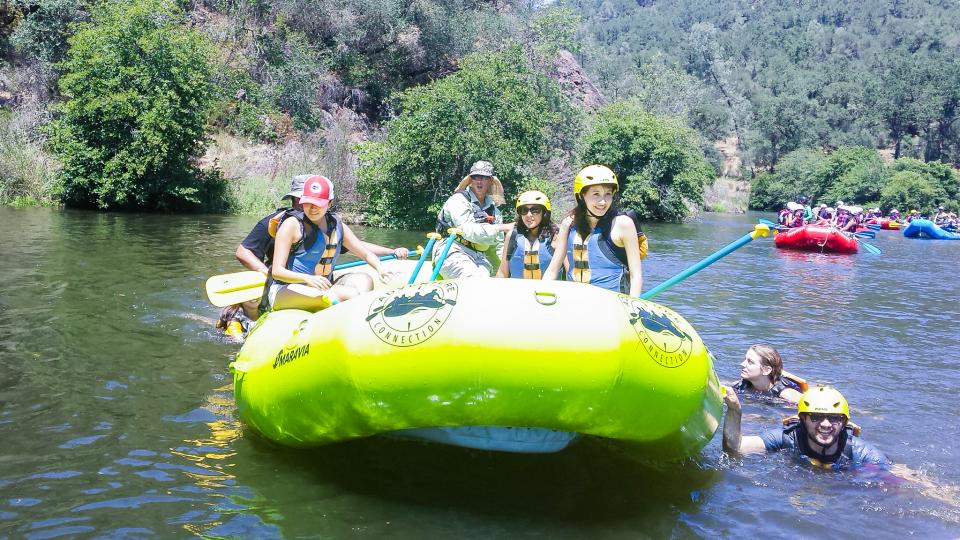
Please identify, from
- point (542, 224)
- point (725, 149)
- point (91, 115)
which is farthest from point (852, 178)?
point (542, 224)

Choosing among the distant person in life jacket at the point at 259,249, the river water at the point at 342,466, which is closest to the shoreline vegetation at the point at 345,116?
the river water at the point at 342,466

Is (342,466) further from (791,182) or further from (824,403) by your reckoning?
(791,182)

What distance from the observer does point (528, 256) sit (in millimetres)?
6512

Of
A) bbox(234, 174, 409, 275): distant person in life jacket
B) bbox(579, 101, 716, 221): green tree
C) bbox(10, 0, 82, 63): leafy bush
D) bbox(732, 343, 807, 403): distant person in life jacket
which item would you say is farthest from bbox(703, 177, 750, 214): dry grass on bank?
bbox(234, 174, 409, 275): distant person in life jacket

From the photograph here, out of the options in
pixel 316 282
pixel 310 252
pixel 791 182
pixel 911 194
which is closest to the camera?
pixel 316 282

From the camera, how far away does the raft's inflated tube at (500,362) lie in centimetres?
347

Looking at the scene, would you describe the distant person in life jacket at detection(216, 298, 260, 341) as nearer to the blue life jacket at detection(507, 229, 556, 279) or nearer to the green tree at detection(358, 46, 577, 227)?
the blue life jacket at detection(507, 229, 556, 279)

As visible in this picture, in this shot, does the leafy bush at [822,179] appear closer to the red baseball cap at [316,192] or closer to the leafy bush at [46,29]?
the leafy bush at [46,29]

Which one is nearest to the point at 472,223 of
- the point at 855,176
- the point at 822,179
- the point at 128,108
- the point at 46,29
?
the point at 128,108

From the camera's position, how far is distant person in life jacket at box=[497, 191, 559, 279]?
6.47 metres

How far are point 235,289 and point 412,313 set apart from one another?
414 cm

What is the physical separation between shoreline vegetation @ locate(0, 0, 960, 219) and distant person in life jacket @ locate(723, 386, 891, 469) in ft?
57.3

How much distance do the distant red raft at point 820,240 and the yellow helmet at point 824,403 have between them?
16.5 metres

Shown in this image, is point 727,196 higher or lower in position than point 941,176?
lower
